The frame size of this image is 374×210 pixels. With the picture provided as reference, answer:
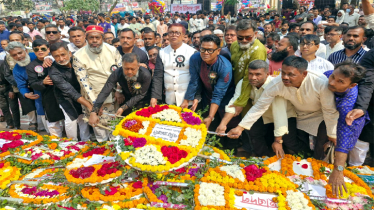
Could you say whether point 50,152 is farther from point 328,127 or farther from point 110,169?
point 328,127

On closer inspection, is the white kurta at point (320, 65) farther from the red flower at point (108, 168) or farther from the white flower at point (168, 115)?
the red flower at point (108, 168)

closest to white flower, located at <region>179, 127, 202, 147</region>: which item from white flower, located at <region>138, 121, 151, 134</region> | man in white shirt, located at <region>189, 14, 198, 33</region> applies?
white flower, located at <region>138, 121, 151, 134</region>

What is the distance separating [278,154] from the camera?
3.65 m

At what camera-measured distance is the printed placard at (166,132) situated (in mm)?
3670

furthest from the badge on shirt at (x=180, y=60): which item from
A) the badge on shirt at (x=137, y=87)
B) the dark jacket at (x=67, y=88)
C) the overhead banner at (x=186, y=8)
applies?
the overhead banner at (x=186, y=8)

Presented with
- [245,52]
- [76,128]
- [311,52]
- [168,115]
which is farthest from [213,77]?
[76,128]

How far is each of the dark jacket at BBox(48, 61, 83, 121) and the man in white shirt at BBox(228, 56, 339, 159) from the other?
2.97 m

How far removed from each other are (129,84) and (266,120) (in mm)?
2397

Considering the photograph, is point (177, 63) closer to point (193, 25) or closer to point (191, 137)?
point (191, 137)

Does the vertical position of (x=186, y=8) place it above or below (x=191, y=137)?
above

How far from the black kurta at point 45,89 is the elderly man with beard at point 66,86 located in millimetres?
231

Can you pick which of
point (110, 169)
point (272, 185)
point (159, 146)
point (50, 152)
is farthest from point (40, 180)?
point (272, 185)

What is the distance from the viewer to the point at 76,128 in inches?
200

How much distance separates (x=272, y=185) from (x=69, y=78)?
12.7ft
